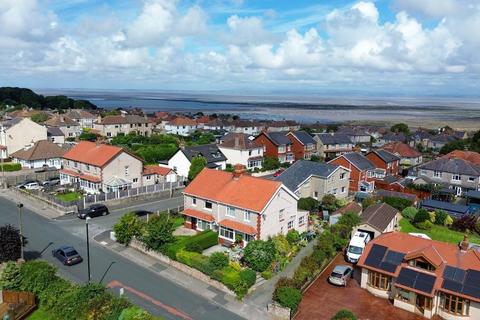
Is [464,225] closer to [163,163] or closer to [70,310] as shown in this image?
[70,310]

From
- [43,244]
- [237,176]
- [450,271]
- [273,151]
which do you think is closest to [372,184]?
[273,151]

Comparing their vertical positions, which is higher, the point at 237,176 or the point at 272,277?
the point at 237,176

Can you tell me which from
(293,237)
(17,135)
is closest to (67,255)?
(293,237)

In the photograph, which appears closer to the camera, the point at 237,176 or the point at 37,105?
the point at 237,176

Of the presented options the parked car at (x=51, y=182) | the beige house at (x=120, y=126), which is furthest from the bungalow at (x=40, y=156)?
the beige house at (x=120, y=126)

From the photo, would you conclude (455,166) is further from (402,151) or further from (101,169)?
(101,169)

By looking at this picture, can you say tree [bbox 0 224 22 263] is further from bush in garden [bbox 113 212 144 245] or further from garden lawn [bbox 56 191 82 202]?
garden lawn [bbox 56 191 82 202]
